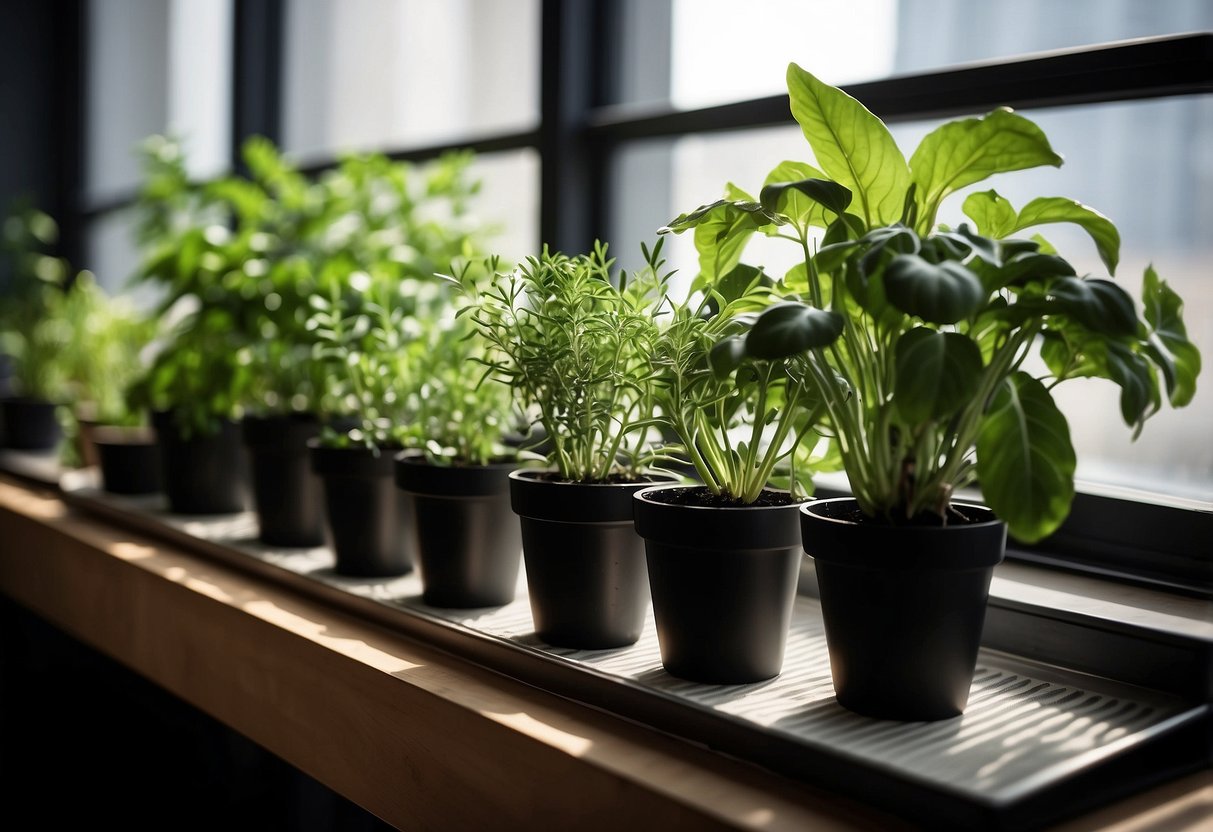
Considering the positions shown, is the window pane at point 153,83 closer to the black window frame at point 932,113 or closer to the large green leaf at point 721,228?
the black window frame at point 932,113

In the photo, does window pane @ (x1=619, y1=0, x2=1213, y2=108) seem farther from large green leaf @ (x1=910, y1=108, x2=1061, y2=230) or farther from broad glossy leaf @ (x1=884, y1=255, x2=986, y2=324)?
broad glossy leaf @ (x1=884, y1=255, x2=986, y2=324)

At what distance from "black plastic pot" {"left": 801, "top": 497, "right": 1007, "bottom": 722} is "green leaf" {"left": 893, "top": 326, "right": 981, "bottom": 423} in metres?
0.10

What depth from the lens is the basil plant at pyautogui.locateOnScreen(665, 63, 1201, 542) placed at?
29.9 inches

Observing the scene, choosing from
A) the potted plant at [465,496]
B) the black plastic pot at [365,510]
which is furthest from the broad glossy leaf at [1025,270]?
the black plastic pot at [365,510]

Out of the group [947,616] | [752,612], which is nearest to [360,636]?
[752,612]

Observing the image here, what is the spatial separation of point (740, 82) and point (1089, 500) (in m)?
0.77

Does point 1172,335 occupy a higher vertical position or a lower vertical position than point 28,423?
higher

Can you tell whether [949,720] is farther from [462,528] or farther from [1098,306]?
[462,528]

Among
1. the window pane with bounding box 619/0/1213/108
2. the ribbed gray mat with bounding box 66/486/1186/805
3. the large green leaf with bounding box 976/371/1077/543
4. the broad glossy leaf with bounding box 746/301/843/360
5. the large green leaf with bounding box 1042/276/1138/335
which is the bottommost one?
the ribbed gray mat with bounding box 66/486/1186/805

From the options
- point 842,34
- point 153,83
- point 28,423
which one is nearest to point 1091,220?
point 842,34

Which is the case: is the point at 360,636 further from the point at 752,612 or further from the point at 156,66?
the point at 156,66

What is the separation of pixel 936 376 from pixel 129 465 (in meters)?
1.57

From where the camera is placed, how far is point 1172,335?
0.84 meters

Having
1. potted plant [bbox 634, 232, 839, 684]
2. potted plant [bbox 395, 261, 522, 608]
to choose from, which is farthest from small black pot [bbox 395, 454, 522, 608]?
potted plant [bbox 634, 232, 839, 684]
